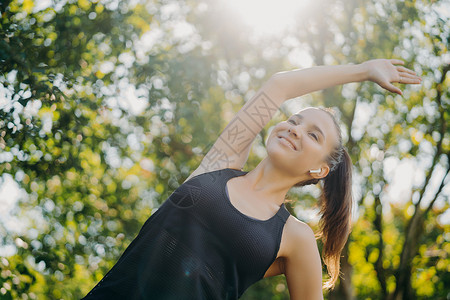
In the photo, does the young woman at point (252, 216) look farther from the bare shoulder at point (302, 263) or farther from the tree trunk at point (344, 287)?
the tree trunk at point (344, 287)

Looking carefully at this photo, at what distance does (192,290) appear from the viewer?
1.68 m

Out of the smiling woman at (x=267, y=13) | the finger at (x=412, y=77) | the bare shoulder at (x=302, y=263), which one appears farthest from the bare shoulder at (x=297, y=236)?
the smiling woman at (x=267, y=13)

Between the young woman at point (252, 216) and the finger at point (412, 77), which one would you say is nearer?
the young woman at point (252, 216)

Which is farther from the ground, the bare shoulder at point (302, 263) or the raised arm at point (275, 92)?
the raised arm at point (275, 92)

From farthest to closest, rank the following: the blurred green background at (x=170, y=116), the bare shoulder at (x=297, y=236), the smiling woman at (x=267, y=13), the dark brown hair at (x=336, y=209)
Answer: the smiling woman at (x=267, y=13) → the blurred green background at (x=170, y=116) → the dark brown hair at (x=336, y=209) → the bare shoulder at (x=297, y=236)

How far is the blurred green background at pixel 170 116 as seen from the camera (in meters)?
3.18

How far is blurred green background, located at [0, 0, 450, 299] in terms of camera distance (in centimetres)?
318

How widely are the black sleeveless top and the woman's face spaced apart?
0.28 metres

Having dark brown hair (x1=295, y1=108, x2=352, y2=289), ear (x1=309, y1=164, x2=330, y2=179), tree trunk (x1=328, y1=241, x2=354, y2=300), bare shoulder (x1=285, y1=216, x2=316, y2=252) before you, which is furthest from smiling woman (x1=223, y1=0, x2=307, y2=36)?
bare shoulder (x1=285, y1=216, x2=316, y2=252)

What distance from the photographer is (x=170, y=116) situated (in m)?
4.20

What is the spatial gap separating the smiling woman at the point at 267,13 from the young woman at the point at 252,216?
3.36m

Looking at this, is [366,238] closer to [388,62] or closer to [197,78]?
[197,78]

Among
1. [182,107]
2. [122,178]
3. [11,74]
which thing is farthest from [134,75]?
[122,178]

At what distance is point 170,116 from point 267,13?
2.02 meters
